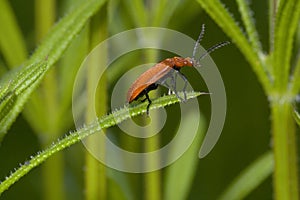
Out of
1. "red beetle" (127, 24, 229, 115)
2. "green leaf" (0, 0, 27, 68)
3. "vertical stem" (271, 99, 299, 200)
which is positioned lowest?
"vertical stem" (271, 99, 299, 200)

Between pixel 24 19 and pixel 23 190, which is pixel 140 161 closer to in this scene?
pixel 23 190

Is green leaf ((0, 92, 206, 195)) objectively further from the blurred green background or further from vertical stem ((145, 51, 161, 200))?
the blurred green background

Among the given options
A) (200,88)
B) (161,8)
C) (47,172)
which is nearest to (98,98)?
(161,8)

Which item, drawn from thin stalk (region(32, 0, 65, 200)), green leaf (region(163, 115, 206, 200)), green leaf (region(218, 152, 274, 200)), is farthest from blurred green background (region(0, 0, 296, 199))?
green leaf (region(218, 152, 274, 200))

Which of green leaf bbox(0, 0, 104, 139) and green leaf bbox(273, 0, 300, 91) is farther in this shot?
green leaf bbox(273, 0, 300, 91)

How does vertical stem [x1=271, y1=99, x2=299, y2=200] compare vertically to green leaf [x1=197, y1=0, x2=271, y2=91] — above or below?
below

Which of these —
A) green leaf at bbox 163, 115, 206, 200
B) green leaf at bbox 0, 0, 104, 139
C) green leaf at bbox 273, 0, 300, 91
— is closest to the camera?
green leaf at bbox 0, 0, 104, 139

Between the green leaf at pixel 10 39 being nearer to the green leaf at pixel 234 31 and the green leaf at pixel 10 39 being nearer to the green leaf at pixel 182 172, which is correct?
the green leaf at pixel 182 172

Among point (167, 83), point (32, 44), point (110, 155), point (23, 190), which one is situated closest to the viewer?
point (167, 83)
